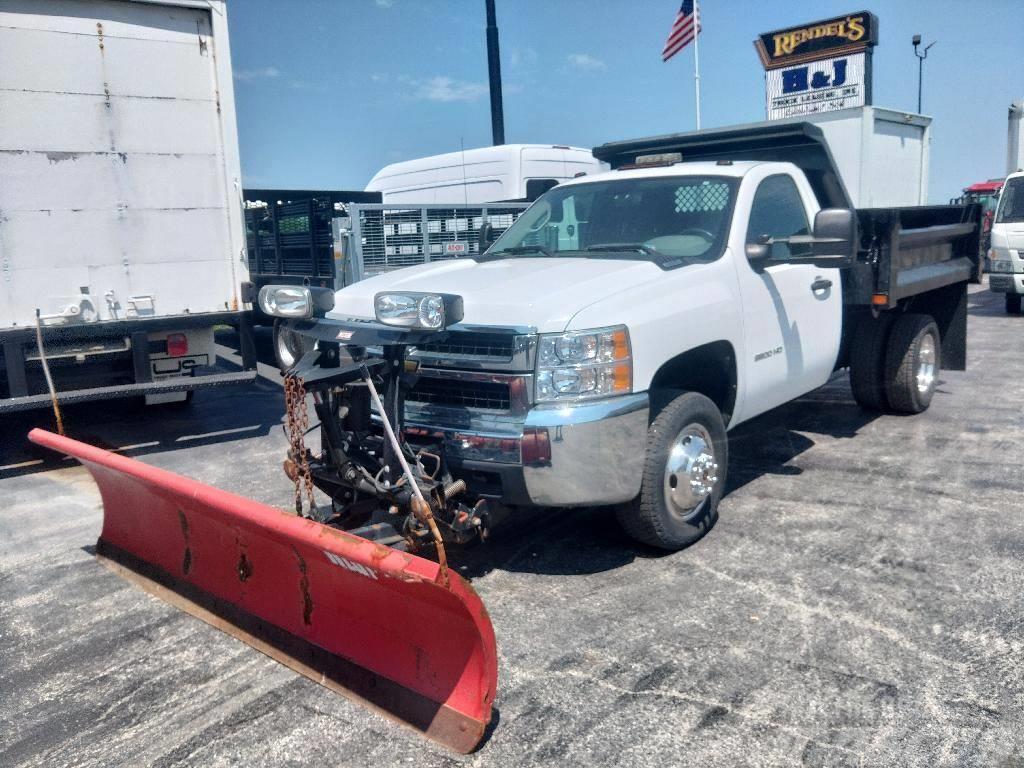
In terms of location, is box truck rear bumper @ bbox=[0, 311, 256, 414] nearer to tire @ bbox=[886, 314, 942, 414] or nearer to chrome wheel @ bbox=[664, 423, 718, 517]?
chrome wheel @ bbox=[664, 423, 718, 517]

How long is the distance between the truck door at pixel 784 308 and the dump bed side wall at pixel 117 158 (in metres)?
4.30

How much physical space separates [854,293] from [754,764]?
420cm

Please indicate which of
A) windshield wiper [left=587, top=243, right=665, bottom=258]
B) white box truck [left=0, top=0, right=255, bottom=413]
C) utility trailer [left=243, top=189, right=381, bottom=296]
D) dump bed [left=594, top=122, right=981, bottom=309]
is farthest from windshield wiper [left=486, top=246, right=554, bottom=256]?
utility trailer [left=243, top=189, right=381, bottom=296]

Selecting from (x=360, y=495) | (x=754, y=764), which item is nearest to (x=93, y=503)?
(x=360, y=495)

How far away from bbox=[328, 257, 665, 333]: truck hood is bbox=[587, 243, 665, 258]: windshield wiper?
0.21 m

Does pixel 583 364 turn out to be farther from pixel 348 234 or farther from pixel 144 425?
pixel 348 234

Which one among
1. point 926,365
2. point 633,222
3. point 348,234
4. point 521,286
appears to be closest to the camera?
point 521,286

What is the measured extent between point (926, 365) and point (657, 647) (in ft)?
17.5

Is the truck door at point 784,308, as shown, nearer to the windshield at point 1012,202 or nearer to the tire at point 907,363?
the tire at point 907,363

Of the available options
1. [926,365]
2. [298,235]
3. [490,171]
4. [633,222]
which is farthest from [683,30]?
[633,222]

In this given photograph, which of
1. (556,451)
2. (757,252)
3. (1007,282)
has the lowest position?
(556,451)

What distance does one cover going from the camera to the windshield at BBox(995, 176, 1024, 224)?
15156 millimetres

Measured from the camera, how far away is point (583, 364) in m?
4.09

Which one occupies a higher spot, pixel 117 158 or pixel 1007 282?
pixel 117 158
